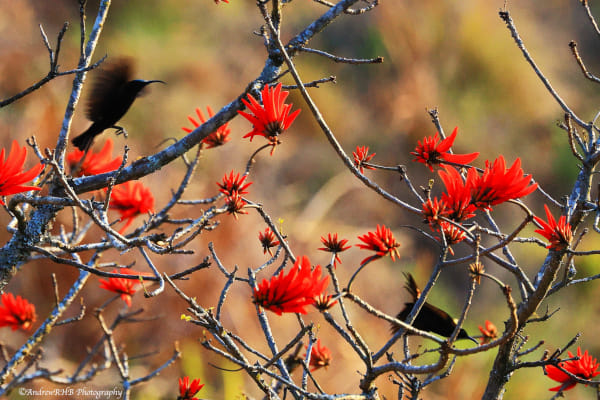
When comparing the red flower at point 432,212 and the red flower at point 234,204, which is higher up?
the red flower at point 234,204

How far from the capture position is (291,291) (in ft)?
2.40

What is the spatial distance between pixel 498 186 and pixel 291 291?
0.33 meters

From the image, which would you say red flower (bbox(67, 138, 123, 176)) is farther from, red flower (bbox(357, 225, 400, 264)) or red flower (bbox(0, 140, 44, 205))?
red flower (bbox(357, 225, 400, 264))

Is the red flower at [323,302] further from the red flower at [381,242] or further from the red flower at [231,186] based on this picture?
the red flower at [231,186]

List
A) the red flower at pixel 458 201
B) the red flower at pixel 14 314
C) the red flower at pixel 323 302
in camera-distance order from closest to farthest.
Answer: the red flower at pixel 323 302 < the red flower at pixel 458 201 < the red flower at pixel 14 314

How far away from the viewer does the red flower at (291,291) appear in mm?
716

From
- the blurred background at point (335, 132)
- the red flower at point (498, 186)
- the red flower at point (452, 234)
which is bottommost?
the red flower at point (452, 234)

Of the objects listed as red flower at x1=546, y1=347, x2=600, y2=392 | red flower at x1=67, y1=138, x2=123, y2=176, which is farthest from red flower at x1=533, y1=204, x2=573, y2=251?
red flower at x1=67, y1=138, x2=123, y2=176

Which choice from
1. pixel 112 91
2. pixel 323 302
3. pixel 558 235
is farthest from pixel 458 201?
pixel 112 91

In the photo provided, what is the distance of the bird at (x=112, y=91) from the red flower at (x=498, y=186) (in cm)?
75

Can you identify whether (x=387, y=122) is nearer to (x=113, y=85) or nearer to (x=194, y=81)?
(x=194, y=81)

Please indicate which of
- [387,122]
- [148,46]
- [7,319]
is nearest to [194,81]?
[148,46]

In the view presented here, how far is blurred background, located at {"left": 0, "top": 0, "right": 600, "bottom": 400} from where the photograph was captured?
3.15m

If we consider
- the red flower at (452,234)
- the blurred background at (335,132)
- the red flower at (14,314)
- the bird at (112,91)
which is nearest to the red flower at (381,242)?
the red flower at (452,234)
